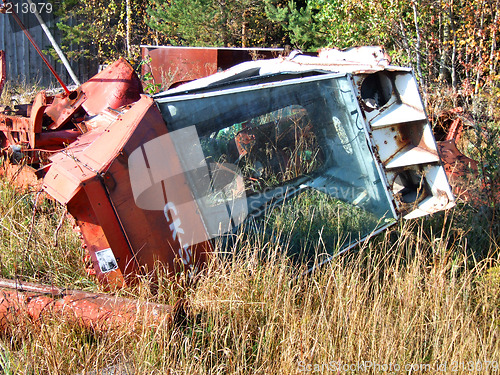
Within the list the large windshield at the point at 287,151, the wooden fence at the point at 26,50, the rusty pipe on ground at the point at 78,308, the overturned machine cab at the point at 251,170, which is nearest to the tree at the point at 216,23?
the wooden fence at the point at 26,50

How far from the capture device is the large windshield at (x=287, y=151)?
9.71 feet

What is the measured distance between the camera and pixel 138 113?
113 inches

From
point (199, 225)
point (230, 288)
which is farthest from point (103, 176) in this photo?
point (230, 288)

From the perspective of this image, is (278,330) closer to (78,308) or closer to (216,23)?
(78,308)

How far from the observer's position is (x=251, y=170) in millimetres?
3348

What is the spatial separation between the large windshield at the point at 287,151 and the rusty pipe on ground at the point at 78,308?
0.63 metres

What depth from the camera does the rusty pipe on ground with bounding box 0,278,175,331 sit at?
8.56 feet

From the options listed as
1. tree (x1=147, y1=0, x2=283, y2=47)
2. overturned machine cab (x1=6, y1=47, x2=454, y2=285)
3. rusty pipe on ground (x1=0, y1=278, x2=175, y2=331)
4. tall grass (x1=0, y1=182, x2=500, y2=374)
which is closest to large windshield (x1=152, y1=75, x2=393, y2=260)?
overturned machine cab (x1=6, y1=47, x2=454, y2=285)

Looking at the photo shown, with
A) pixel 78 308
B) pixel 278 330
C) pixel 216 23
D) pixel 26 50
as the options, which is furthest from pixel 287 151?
pixel 26 50

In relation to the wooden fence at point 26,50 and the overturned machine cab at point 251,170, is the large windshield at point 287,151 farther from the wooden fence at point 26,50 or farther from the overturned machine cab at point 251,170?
the wooden fence at point 26,50

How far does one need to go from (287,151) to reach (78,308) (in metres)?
1.66

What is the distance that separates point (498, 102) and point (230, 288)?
5.65m

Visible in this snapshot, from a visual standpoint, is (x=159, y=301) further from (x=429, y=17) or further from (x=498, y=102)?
(x=429, y=17)

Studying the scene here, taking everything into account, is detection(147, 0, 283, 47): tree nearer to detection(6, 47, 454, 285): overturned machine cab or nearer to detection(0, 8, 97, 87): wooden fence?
detection(0, 8, 97, 87): wooden fence
